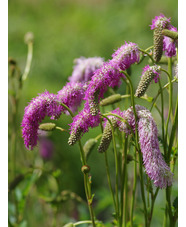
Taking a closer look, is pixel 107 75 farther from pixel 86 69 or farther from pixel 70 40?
pixel 70 40

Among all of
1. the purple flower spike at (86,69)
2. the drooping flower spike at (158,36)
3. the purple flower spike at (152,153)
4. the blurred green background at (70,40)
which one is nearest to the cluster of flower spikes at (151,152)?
the purple flower spike at (152,153)

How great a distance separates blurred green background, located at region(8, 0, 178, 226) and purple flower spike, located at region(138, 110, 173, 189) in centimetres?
80

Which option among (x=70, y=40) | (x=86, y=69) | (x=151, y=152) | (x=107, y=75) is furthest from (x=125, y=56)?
(x=70, y=40)

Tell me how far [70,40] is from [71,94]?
8.27 ft

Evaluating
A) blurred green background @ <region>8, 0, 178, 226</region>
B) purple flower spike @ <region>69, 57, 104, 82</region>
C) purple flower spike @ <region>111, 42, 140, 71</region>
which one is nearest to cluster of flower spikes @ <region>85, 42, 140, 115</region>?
purple flower spike @ <region>111, 42, 140, 71</region>

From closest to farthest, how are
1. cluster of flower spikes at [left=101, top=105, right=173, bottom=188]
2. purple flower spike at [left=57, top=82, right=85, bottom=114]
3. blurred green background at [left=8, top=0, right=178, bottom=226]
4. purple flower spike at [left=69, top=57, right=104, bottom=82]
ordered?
cluster of flower spikes at [left=101, top=105, right=173, bottom=188] → purple flower spike at [left=57, top=82, right=85, bottom=114] → purple flower spike at [left=69, top=57, right=104, bottom=82] → blurred green background at [left=8, top=0, right=178, bottom=226]

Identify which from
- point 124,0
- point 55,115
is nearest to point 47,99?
point 55,115

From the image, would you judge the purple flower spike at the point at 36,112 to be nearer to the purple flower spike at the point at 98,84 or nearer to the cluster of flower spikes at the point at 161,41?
the purple flower spike at the point at 98,84

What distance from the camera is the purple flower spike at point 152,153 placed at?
0.68 meters

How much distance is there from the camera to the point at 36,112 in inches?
29.4

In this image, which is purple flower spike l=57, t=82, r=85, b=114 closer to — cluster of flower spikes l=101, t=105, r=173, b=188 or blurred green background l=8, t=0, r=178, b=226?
cluster of flower spikes l=101, t=105, r=173, b=188

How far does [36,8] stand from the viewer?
459 centimetres

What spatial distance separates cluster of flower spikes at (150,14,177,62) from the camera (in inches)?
29.8

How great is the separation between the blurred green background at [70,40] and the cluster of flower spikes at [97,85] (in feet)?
2.56
